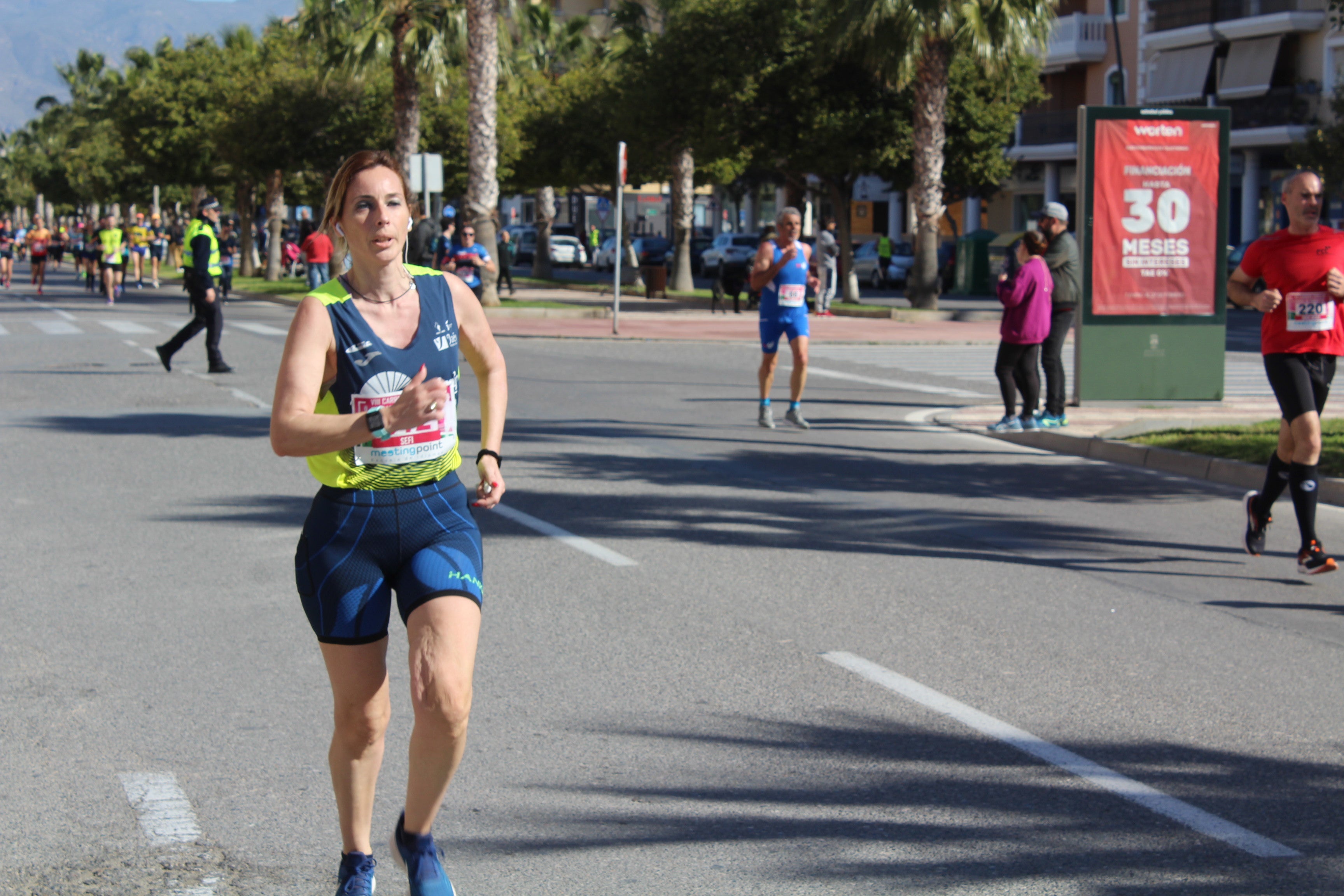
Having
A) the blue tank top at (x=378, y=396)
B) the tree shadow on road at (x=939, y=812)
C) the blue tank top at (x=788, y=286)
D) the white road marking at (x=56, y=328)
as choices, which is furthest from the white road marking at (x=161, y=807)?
the white road marking at (x=56, y=328)

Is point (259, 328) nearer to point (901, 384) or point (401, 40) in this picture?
point (401, 40)

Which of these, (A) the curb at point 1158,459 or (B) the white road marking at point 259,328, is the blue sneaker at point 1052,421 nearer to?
(A) the curb at point 1158,459

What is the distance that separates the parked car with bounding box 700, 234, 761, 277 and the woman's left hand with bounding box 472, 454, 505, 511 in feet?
136

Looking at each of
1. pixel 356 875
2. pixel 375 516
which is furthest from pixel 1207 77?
pixel 356 875

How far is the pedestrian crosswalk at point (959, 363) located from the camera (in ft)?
61.3

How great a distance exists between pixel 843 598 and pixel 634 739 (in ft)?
7.66

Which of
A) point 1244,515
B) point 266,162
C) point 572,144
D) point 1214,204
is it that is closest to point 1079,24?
point 572,144

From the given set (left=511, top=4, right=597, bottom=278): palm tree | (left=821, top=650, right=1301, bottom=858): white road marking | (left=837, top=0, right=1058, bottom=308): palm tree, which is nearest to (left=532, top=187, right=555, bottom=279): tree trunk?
(left=511, top=4, right=597, bottom=278): palm tree

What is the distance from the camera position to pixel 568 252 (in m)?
65.4

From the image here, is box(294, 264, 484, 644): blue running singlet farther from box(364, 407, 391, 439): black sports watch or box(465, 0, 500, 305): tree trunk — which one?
box(465, 0, 500, 305): tree trunk

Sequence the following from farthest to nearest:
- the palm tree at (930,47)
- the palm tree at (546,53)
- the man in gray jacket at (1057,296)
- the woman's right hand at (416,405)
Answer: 1. the palm tree at (546,53)
2. the palm tree at (930,47)
3. the man in gray jacket at (1057,296)
4. the woman's right hand at (416,405)

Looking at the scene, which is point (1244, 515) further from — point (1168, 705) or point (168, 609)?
point (168, 609)

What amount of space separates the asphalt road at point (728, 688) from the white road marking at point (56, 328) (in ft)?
45.5

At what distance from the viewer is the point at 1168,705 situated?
5609 mm
